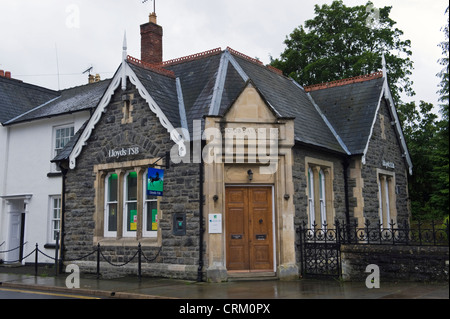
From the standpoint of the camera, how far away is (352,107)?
2014 centimetres

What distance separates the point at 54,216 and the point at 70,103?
5.17 metres

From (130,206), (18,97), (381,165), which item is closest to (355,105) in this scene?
(381,165)

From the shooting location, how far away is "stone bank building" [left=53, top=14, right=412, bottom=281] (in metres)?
14.0


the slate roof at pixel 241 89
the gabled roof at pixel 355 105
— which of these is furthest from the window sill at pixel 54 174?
the gabled roof at pixel 355 105

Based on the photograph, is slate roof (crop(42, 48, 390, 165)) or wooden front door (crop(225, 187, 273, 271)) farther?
slate roof (crop(42, 48, 390, 165))

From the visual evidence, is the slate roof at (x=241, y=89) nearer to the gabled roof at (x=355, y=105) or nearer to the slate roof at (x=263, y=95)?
the slate roof at (x=263, y=95)

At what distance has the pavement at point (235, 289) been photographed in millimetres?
10633

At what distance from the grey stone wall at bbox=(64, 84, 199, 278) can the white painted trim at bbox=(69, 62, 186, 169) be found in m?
0.17

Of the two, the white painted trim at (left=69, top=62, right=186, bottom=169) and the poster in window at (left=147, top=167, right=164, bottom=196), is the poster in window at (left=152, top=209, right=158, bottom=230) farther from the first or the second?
the white painted trim at (left=69, top=62, right=186, bottom=169)

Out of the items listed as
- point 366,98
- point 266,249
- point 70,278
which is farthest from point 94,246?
point 366,98

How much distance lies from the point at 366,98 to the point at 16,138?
617 inches

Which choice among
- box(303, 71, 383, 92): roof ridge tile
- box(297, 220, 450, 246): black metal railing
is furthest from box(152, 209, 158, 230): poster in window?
box(303, 71, 383, 92): roof ridge tile

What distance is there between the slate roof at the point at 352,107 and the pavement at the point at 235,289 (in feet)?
22.5

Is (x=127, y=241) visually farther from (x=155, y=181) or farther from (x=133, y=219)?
(x=155, y=181)
